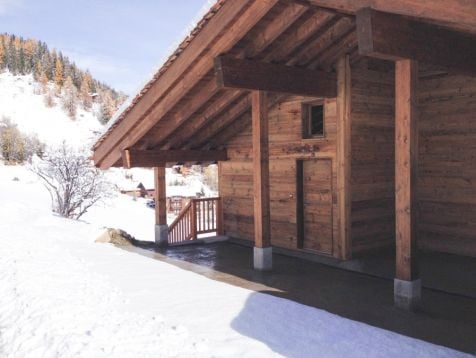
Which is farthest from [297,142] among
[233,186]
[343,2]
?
[343,2]

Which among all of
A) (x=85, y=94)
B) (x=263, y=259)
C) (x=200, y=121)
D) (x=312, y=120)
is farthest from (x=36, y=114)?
(x=263, y=259)

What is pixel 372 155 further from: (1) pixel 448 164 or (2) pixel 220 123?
(2) pixel 220 123

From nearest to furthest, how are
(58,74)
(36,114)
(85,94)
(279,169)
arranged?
1. (279,169)
2. (36,114)
3. (85,94)
4. (58,74)

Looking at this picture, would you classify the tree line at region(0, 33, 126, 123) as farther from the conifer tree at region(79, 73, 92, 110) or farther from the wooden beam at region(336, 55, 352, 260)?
the wooden beam at region(336, 55, 352, 260)

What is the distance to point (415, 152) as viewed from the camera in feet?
20.5

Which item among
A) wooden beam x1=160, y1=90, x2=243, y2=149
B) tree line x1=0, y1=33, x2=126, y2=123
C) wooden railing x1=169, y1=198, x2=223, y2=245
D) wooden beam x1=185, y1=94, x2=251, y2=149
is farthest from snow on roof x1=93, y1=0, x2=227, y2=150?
tree line x1=0, y1=33, x2=126, y2=123

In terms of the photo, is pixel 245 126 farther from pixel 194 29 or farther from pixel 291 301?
pixel 291 301

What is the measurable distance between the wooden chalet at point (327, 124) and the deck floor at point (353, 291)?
0.41 m

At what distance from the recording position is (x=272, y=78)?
821 centimetres

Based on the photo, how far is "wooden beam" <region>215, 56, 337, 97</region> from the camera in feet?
25.2

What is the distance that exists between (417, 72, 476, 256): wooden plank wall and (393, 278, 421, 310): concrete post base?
334 centimetres

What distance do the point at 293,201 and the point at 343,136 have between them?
85.6 inches

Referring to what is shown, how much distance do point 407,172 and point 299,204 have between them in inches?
172

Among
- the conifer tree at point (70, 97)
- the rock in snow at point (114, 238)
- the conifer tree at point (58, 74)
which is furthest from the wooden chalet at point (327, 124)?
the conifer tree at point (58, 74)
